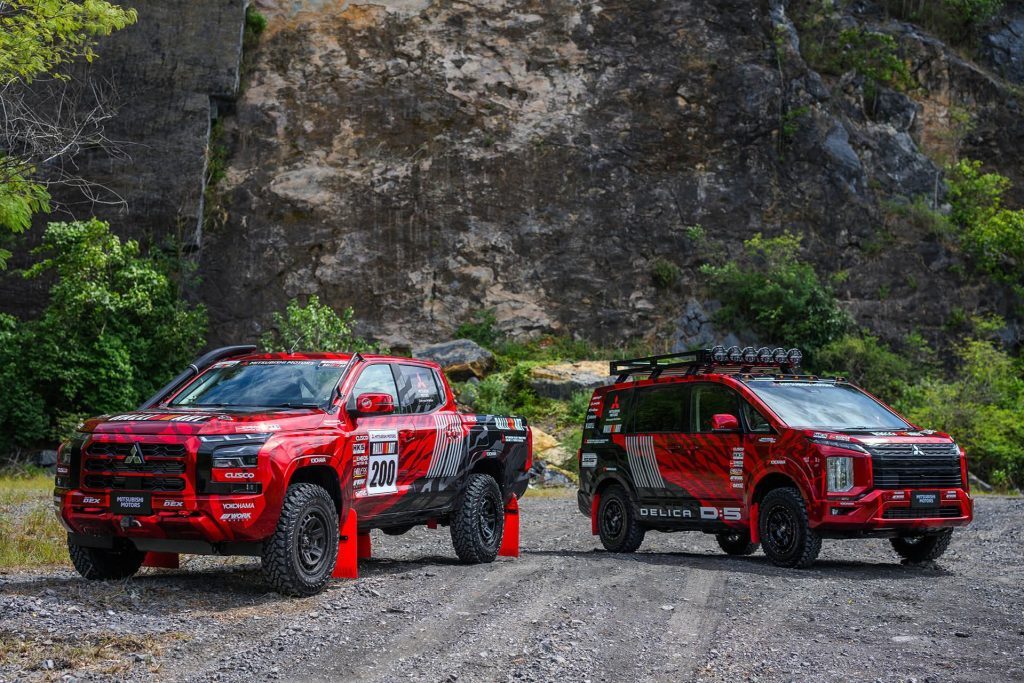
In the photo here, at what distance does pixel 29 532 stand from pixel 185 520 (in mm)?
6026

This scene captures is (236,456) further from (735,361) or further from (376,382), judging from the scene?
(735,361)

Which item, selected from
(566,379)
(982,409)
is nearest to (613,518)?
(566,379)

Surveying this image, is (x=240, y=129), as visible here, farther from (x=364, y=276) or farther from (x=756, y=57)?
(x=756, y=57)

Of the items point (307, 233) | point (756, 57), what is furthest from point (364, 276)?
point (756, 57)

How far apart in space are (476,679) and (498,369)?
27264 millimetres

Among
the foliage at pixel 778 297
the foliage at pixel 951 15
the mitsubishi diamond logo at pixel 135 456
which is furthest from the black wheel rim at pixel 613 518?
the foliage at pixel 951 15

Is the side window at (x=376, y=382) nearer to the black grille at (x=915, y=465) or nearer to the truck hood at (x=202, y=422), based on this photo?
the truck hood at (x=202, y=422)

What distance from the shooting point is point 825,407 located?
12.4 metres

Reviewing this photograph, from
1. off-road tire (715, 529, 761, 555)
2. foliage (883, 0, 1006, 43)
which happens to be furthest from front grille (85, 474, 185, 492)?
foliage (883, 0, 1006, 43)

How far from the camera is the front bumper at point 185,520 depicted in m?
8.13

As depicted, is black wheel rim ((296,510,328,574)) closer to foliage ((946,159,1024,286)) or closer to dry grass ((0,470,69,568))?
dry grass ((0,470,69,568))

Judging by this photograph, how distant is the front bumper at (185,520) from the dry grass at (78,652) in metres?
1.22

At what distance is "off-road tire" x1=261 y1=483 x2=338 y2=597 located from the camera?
8.45 meters

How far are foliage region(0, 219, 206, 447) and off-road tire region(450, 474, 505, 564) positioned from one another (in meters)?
18.9
